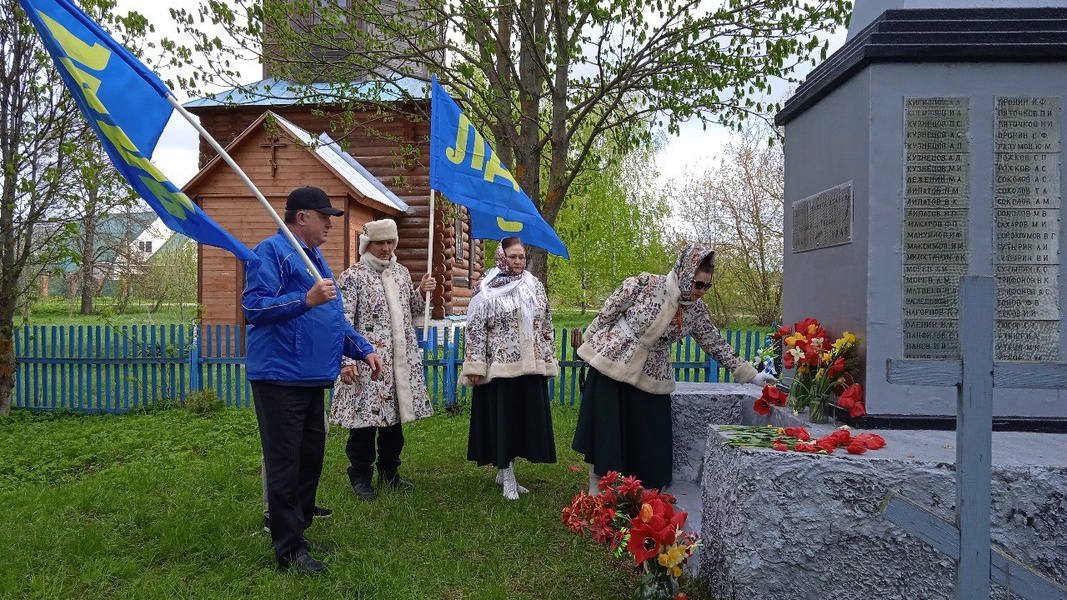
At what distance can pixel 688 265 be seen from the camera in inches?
181

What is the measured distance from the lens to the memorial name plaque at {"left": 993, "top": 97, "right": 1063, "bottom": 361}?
3.95 m

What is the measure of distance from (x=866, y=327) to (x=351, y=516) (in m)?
3.21

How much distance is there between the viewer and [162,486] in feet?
19.3

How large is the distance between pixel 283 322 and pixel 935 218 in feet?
10.8

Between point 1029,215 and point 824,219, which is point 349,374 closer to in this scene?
point 824,219

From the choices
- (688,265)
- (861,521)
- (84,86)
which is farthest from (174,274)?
(861,521)

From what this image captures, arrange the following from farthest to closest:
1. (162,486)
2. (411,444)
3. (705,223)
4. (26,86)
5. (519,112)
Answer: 1. (705,223)
2. (519,112)
3. (26,86)
4. (411,444)
5. (162,486)

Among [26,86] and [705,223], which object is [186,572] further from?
[705,223]

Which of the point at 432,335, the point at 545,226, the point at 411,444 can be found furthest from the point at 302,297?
the point at 432,335

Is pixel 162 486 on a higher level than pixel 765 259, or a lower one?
lower

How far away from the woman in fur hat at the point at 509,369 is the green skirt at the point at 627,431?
24.4 inches

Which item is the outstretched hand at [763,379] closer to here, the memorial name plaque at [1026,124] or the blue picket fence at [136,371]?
the memorial name plaque at [1026,124]

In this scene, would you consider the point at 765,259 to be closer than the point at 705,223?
Yes

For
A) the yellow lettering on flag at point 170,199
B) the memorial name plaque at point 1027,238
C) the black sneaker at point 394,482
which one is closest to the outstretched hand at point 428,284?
the black sneaker at point 394,482
